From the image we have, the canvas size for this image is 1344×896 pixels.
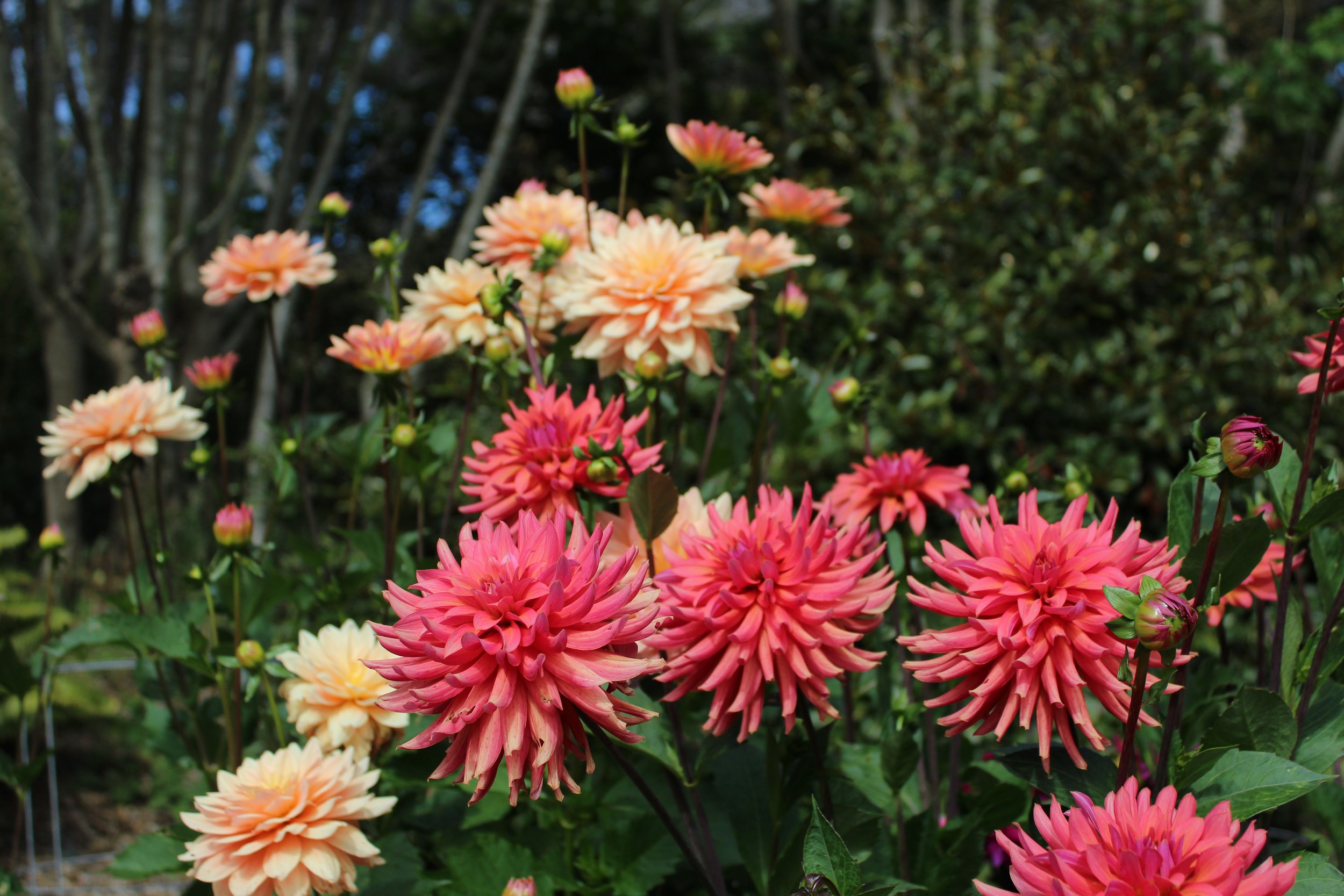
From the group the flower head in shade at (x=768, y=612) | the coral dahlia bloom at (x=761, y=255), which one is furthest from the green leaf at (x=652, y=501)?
the coral dahlia bloom at (x=761, y=255)

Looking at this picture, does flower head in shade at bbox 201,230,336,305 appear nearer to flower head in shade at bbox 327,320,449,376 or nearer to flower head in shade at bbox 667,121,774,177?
flower head in shade at bbox 327,320,449,376

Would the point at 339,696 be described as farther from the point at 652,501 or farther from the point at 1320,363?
the point at 1320,363

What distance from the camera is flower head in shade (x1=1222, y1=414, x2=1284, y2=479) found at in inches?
19.8

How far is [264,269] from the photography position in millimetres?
1138

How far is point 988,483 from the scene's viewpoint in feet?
9.62

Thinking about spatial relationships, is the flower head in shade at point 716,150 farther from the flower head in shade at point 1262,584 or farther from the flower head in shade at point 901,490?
the flower head in shade at point 1262,584

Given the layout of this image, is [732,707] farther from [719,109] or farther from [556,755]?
[719,109]

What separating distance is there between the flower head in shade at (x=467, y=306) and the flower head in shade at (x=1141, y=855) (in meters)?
0.72

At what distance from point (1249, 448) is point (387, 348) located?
812 mm

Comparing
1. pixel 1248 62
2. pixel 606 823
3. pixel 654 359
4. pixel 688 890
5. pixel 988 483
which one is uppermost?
pixel 1248 62

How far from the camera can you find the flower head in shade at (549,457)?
736 mm

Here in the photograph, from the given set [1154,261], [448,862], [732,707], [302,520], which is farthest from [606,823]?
[302,520]

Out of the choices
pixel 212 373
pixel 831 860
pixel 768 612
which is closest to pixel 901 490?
pixel 768 612

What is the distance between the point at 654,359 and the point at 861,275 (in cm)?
263
